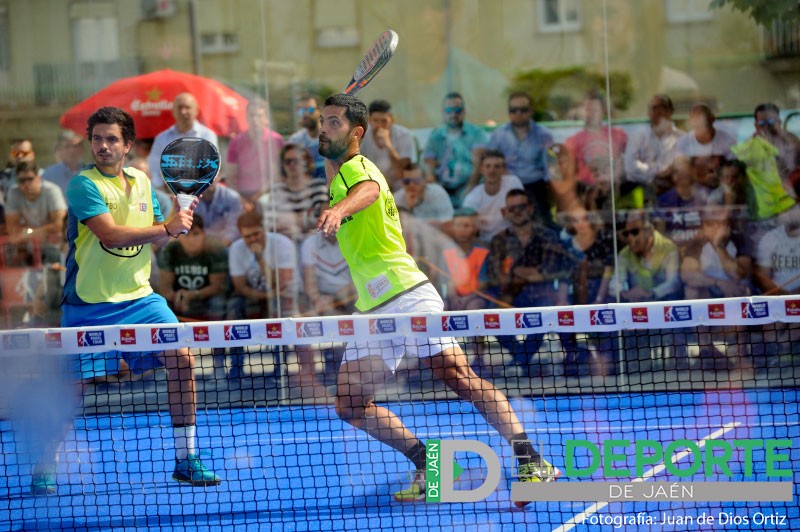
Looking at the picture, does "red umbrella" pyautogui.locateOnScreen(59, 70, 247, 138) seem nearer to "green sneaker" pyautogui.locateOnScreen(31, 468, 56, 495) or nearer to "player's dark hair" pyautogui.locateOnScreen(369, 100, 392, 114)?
"player's dark hair" pyautogui.locateOnScreen(369, 100, 392, 114)

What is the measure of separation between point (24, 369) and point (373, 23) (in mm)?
5130

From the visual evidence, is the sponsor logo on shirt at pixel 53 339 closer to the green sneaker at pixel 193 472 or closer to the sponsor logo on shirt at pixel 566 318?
the green sneaker at pixel 193 472

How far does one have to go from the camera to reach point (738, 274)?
29.8 feet

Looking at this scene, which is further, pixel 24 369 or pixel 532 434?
pixel 532 434

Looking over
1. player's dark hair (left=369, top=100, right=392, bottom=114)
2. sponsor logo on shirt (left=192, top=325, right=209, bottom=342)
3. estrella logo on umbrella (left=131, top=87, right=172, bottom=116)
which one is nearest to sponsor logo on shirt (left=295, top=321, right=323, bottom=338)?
sponsor logo on shirt (left=192, top=325, right=209, bottom=342)

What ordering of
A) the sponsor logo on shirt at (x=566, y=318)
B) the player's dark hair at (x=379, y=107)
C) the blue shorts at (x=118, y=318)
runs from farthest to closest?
the player's dark hair at (x=379, y=107) → the blue shorts at (x=118, y=318) → the sponsor logo on shirt at (x=566, y=318)

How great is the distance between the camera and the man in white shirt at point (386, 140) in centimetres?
946

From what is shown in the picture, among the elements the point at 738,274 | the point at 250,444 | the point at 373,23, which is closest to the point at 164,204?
the point at 373,23

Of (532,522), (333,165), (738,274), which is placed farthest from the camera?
(738,274)

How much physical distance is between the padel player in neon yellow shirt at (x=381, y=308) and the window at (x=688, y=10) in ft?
14.9

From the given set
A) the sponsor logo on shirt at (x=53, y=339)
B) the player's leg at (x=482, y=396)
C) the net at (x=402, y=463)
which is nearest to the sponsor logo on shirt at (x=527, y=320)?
the net at (x=402, y=463)

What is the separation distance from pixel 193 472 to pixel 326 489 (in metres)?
0.75

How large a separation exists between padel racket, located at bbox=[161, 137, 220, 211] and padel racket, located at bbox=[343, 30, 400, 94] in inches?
34.9

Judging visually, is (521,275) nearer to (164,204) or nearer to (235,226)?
(235,226)
